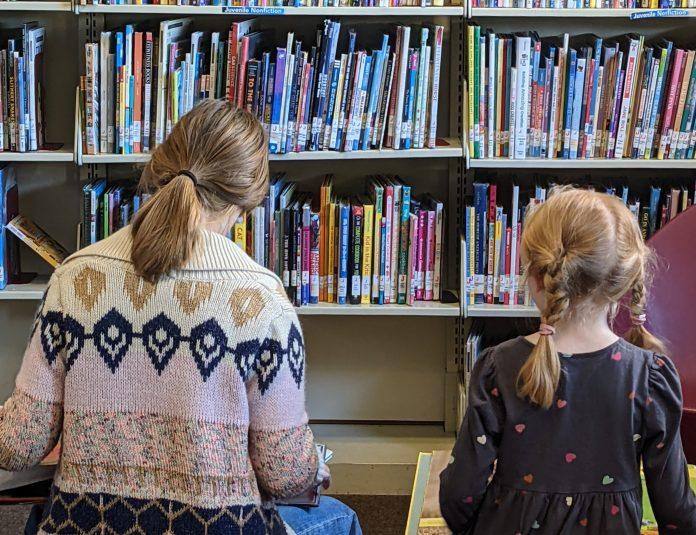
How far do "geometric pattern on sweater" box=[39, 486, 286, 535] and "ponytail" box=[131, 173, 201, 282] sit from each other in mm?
327

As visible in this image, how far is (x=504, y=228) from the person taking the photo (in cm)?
267

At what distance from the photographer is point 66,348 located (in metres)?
1.40

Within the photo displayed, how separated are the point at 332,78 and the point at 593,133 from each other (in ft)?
2.34

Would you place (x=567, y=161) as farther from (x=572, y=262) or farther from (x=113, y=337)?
(x=113, y=337)

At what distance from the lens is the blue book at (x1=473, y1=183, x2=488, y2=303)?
265 centimetres

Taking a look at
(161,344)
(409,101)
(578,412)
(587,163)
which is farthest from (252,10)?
(578,412)

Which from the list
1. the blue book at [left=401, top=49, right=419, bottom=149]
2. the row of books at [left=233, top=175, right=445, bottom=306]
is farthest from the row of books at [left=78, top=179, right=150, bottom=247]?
the blue book at [left=401, top=49, right=419, bottom=149]

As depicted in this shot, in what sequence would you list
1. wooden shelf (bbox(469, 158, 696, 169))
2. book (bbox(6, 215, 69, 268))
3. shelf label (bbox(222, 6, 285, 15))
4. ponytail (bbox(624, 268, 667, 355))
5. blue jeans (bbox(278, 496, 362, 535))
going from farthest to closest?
1. book (bbox(6, 215, 69, 268))
2. wooden shelf (bbox(469, 158, 696, 169))
3. shelf label (bbox(222, 6, 285, 15))
4. blue jeans (bbox(278, 496, 362, 535))
5. ponytail (bbox(624, 268, 667, 355))

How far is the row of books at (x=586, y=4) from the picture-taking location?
254cm

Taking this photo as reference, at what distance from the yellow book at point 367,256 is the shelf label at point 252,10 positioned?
56 centimetres

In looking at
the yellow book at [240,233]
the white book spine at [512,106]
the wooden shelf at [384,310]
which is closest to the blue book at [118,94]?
the yellow book at [240,233]

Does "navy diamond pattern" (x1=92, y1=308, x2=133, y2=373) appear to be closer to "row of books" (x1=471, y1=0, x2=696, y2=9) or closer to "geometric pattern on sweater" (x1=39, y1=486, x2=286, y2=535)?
"geometric pattern on sweater" (x1=39, y1=486, x2=286, y2=535)

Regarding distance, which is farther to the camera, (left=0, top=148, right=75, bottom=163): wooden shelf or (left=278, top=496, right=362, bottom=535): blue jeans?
(left=0, top=148, right=75, bottom=163): wooden shelf

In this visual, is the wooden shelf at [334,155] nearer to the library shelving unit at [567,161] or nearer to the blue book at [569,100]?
the library shelving unit at [567,161]
